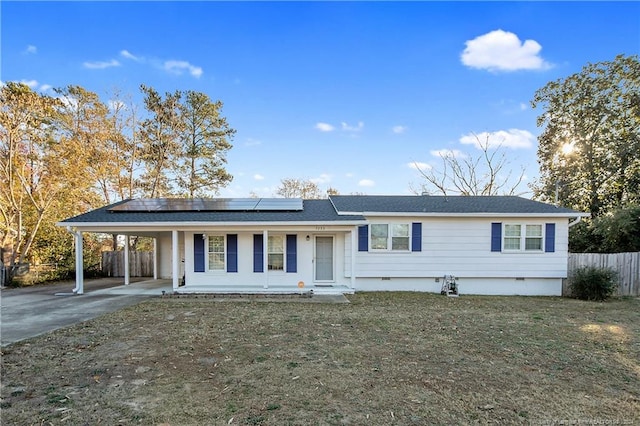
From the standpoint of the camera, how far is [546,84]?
2075cm

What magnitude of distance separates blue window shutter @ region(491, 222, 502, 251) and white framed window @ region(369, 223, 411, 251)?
2982 millimetres

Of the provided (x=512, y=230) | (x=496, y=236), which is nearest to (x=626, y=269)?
(x=512, y=230)

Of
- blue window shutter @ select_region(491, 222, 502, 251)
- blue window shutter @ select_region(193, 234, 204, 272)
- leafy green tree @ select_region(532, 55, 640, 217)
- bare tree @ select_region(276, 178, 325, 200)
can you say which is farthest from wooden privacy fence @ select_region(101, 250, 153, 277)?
leafy green tree @ select_region(532, 55, 640, 217)

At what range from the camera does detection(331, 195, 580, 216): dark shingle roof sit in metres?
11.4

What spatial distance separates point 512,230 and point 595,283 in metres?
2.82

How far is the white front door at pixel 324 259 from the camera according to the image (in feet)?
37.4

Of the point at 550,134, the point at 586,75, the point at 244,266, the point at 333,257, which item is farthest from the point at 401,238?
the point at 586,75

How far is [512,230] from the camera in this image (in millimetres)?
11492

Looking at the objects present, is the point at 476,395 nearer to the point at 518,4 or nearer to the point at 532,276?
the point at 532,276

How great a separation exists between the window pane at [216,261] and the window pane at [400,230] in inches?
239

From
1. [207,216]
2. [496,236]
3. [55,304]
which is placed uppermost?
[207,216]

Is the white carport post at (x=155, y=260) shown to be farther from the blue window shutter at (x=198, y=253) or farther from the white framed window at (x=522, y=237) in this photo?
the white framed window at (x=522, y=237)

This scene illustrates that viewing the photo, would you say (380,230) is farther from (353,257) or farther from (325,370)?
(325,370)

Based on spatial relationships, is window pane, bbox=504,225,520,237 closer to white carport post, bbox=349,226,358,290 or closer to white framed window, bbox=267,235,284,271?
white carport post, bbox=349,226,358,290
